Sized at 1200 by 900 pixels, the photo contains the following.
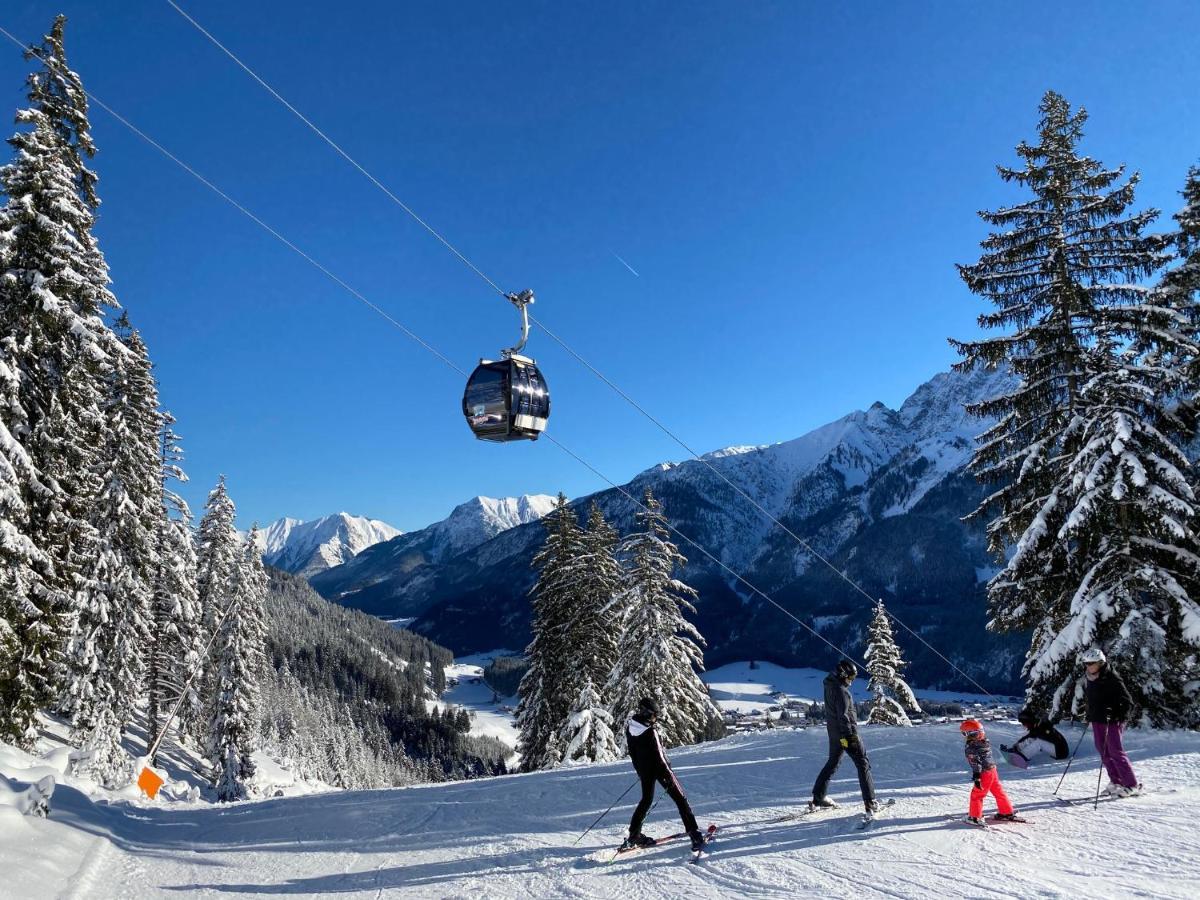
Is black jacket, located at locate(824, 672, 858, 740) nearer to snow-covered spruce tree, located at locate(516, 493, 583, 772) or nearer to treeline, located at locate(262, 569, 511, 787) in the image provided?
snow-covered spruce tree, located at locate(516, 493, 583, 772)

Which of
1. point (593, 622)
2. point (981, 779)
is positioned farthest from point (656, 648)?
point (981, 779)

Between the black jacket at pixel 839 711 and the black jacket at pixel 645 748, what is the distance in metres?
2.06

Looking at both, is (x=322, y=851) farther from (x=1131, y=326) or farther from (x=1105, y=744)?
(x=1131, y=326)

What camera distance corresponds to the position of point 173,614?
1204 inches

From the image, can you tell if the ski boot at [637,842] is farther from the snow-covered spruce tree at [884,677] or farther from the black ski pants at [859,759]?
the snow-covered spruce tree at [884,677]

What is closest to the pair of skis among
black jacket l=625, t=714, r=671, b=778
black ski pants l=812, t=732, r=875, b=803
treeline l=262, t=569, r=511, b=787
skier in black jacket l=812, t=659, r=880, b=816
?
black jacket l=625, t=714, r=671, b=778

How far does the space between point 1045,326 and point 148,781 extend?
69.4ft

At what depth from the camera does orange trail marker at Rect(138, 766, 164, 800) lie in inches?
563

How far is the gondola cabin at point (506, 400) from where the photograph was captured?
1298 cm

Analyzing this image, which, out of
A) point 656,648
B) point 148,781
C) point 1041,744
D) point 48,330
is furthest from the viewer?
point 656,648

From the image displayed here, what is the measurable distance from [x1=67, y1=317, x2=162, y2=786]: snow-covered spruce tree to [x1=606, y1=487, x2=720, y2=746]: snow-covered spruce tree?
1634 cm

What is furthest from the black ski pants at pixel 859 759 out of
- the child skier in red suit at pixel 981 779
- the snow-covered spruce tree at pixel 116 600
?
the snow-covered spruce tree at pixel 116 600

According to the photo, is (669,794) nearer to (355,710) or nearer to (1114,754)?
(1114,754)

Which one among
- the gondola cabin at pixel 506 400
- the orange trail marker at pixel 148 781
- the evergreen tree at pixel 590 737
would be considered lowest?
the evergreen tree at pixel 590 737
